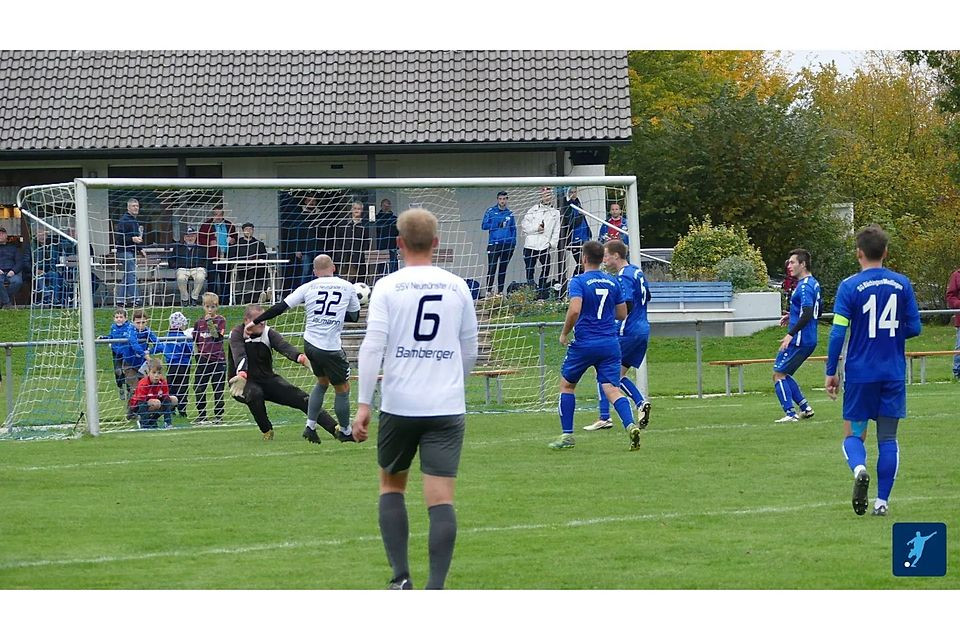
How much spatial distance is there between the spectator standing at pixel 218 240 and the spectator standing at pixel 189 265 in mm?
111

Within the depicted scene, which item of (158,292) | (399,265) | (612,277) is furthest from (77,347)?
(612,277)

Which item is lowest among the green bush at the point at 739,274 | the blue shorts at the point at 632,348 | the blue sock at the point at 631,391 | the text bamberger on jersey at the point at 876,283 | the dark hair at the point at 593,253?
the blue sock at the point at 631,391

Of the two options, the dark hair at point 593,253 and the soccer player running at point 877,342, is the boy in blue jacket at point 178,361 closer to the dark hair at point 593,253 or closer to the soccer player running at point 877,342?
the dark hair at point 593,253

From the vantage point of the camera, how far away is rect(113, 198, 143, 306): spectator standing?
1820cm

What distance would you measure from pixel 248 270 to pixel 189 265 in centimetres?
80

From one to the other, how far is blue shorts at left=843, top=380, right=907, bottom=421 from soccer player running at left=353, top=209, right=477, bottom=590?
3.35 m

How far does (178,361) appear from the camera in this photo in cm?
1684

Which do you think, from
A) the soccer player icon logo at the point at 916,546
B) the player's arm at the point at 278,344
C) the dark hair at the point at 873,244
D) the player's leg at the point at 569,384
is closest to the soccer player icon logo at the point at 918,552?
the soccer player icon logo at the point at 916,546

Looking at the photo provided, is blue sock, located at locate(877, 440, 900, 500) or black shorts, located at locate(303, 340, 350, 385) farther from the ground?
black shorts, located at locate(303, 340, 350, 385)

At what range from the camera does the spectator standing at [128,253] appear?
18.2m

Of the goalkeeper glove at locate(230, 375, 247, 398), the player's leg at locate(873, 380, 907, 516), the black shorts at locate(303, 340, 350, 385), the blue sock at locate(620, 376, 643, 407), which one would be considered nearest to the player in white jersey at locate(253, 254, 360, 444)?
the black shorts at locate(303, 340, 350, 385)

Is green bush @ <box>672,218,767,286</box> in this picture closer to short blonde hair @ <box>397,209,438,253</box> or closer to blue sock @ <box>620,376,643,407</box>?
blue sock @ <box>620,376,643,407</box>
